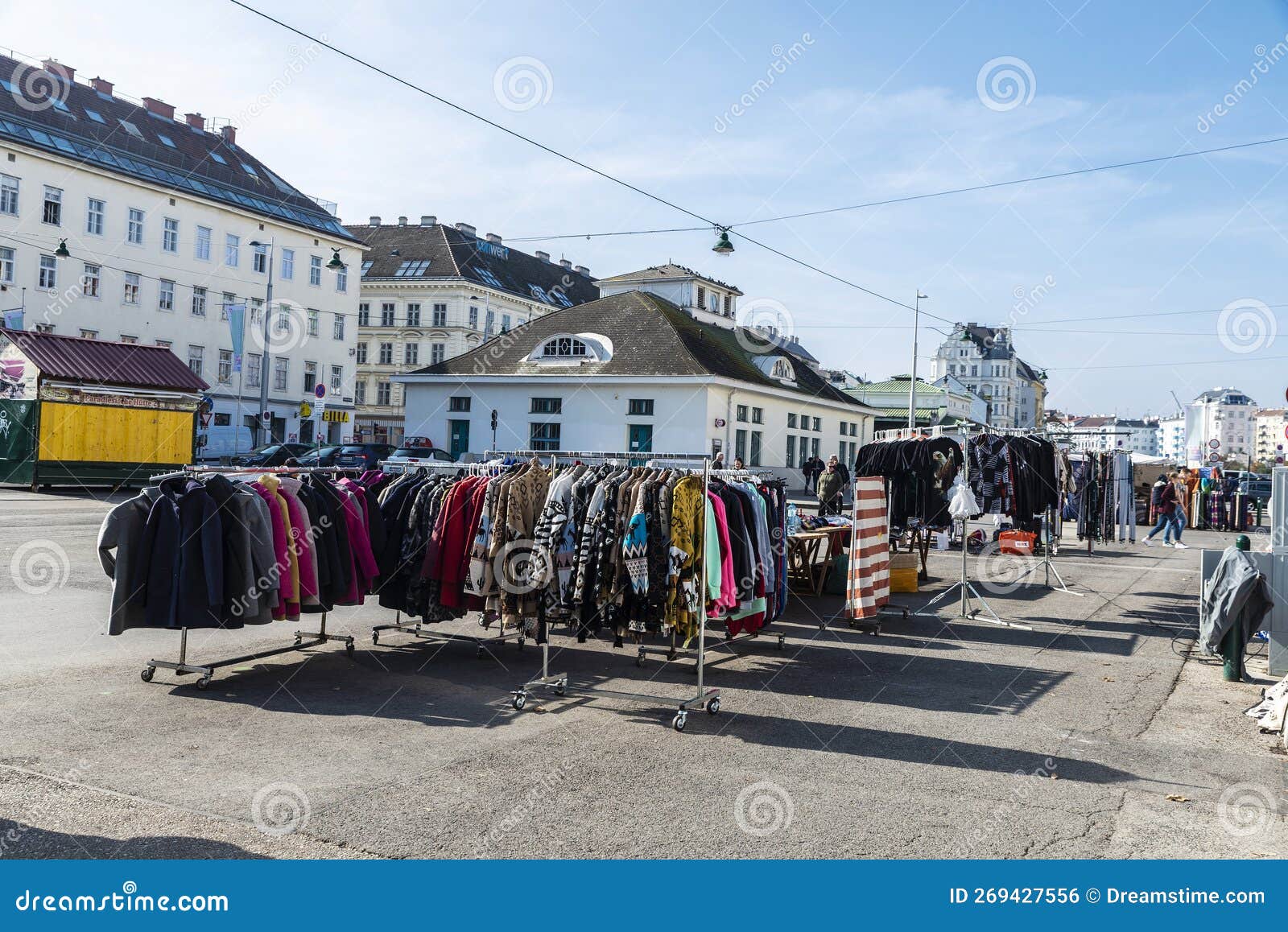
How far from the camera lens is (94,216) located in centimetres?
4303

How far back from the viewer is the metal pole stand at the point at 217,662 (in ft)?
24.7

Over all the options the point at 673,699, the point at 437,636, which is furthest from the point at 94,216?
the point at 673,699

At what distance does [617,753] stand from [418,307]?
217ft

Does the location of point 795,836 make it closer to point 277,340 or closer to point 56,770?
Result: point 56,770

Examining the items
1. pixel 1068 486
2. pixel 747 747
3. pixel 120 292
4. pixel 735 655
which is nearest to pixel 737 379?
pixel 1068 486

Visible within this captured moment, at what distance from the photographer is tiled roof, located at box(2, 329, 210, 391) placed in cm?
2825

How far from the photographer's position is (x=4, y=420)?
1101 inches

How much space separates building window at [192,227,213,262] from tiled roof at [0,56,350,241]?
1658mm

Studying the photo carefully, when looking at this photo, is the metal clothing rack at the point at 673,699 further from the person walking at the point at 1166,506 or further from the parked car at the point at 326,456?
the parked car at the point at 326,456

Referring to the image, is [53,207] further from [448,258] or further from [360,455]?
[448,258]

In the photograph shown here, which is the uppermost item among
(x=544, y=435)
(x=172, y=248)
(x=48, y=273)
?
(x=172, y=248)

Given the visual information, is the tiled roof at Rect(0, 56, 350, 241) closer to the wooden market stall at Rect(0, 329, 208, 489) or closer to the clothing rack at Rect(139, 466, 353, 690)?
the wooden market stall at Rect(0, 329, 208, 489)

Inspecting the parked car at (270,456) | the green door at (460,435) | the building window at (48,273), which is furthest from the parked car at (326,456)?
the building window at (48,273)

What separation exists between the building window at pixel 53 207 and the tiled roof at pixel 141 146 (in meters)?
1.50
